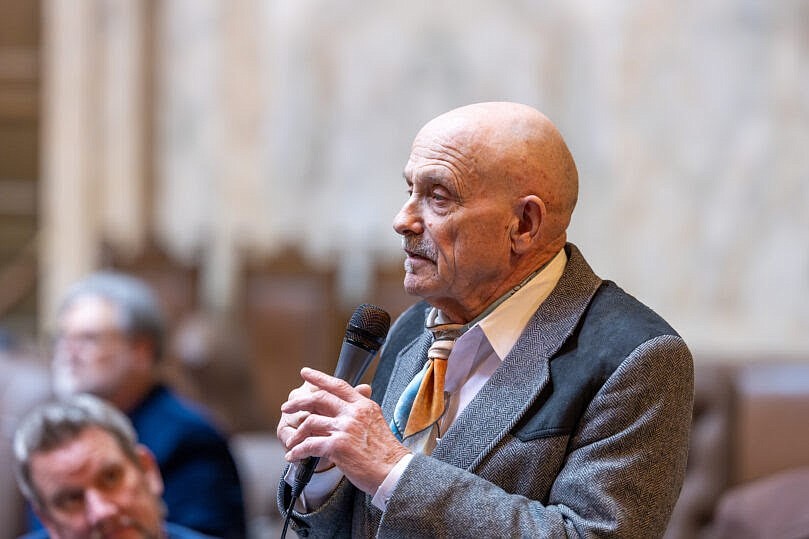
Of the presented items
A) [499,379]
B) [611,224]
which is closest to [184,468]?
[499,379]

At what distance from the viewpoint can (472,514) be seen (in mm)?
1555

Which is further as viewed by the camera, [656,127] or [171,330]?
[656,127]

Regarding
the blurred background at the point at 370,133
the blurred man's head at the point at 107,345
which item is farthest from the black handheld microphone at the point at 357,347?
the blurred background at the point at 370,133

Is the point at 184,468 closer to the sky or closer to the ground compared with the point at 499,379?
closer to the ground

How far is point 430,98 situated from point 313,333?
207 cm

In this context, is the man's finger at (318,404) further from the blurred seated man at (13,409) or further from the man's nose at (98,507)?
the blurred seated man at (13,409)

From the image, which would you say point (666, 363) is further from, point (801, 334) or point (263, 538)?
point (801, 334)

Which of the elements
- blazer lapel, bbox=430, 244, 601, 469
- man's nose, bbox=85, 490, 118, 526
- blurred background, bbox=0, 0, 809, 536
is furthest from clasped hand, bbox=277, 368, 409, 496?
blurred background, bbox=0, 0, 809, 536

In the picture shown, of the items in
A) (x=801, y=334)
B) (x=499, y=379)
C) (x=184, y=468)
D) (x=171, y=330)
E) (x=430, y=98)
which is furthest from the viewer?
(x=430, y=98)

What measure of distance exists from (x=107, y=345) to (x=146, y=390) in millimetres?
186

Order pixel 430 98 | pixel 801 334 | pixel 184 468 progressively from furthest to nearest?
pixel 430 98
pixel 801 334
pixel 184 468

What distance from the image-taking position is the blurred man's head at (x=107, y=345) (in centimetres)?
366

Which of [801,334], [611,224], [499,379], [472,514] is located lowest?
[801,334]

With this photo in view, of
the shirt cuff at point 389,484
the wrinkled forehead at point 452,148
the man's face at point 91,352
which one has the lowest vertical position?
the man's face at point 91,352
